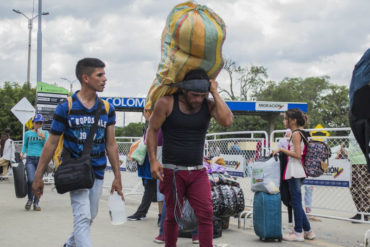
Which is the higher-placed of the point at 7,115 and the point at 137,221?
the point at 7,115

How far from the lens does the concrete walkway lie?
247 inches

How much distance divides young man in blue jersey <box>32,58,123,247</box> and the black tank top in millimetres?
563

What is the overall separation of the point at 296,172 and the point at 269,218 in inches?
28.5

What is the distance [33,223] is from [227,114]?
15.2 feet

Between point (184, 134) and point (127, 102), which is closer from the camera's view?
point (184, 134)

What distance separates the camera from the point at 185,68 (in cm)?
428

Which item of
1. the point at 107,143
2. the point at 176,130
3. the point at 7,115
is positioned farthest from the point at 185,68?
the point at 7,115

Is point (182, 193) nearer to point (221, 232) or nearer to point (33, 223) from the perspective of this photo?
point (221, 232)

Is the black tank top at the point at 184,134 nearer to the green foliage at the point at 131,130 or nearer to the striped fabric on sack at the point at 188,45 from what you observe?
the striped fabric on sack at the point at 188,45

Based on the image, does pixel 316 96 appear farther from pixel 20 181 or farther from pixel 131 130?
pixel 20 181

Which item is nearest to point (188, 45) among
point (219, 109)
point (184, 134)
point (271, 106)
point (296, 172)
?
point (219, 109)

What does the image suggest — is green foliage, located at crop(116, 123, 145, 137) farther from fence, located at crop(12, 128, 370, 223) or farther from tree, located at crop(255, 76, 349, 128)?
fence, located at crop(12, 128, 370, 223)

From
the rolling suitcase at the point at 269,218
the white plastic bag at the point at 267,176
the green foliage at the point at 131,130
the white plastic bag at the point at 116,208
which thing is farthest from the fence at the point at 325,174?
the green foliage at the point at 131,130

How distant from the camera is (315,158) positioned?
6559 mm
